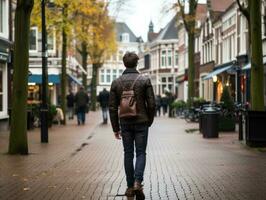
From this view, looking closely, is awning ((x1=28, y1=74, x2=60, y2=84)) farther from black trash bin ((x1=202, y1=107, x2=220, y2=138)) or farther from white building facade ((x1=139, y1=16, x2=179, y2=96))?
white building facade ((x1=139, y1=16, x2=179, y2=96))

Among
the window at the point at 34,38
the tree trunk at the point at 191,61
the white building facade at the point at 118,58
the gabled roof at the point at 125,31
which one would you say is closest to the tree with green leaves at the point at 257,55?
the tree trunk at the point at 191,61

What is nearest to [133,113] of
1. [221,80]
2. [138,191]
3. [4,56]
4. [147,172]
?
[138,191]

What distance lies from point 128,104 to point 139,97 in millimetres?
187

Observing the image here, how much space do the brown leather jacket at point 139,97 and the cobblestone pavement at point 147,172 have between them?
1.11m

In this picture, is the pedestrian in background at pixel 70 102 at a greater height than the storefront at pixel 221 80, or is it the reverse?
the storefront at pixel 221 80

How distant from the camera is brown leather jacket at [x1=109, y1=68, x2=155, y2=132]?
28.2ft

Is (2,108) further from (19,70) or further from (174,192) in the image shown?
(174,192)

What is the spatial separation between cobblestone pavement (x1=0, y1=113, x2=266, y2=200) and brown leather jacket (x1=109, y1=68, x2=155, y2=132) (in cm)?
111

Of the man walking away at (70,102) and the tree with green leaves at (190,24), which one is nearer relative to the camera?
the tree with green leaves at (190,24)

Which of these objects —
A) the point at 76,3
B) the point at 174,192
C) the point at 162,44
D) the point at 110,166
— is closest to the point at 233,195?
the point at 174,192

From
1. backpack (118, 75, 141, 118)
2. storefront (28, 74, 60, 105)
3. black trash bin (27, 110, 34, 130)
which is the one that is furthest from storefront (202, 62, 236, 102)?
backpack (118, 75, 141, 118)

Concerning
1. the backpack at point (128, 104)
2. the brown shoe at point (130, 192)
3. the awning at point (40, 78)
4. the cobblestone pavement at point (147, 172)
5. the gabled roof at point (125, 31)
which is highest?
the gabled roof at point (125, 31)

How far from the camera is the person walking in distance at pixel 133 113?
338 inches

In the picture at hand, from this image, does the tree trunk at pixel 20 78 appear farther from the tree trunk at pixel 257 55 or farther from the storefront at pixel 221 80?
the storefront at pixel 221 80
